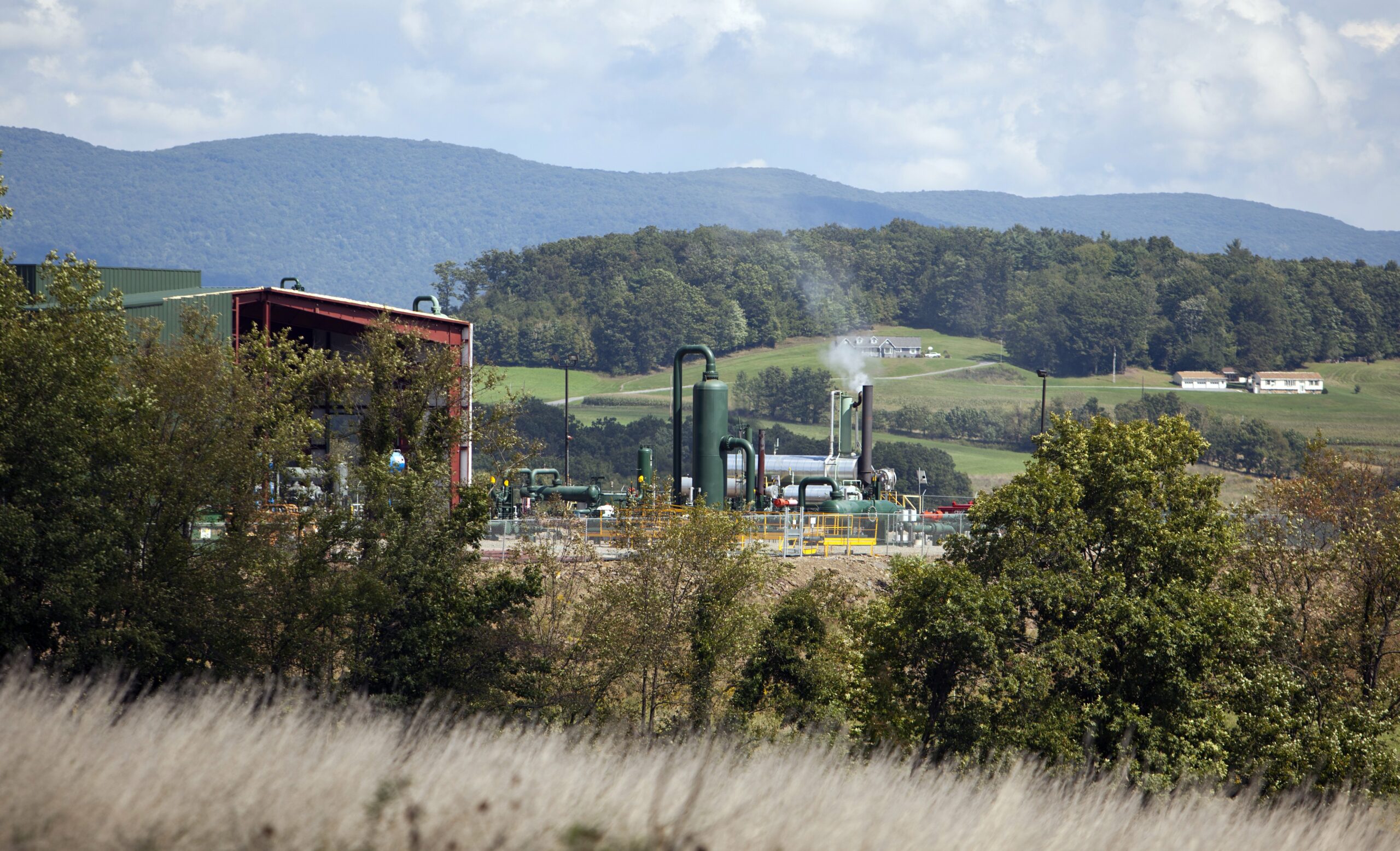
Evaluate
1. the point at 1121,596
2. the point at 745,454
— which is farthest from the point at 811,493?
the point at 1121,596

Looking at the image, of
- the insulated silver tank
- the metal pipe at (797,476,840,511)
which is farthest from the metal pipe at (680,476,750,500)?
the insulated silver tank

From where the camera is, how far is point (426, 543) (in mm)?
21062

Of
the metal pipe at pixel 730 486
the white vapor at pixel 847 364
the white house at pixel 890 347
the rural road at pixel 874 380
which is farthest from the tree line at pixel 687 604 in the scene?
the white house at pixel 890 347

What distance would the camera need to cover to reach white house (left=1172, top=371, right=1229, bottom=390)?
159750mm

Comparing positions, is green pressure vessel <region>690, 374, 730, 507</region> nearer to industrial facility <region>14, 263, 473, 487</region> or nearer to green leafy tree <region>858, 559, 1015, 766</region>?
industrial facility <region>14, 263, 473, 487</region>

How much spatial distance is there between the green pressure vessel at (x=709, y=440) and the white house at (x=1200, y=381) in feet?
416

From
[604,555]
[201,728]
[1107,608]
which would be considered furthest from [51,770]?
[604,555]

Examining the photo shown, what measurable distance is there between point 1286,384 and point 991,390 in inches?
1492

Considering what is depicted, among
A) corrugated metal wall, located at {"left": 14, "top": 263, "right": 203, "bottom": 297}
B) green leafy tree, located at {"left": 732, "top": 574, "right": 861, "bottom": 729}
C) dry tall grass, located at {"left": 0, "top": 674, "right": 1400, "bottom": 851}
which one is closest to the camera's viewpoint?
dry tall grass, located at {"left": 0, "top": 674, "right": 1400, "bottom": 851}

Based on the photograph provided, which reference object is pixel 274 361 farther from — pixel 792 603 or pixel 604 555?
pixel 604 555

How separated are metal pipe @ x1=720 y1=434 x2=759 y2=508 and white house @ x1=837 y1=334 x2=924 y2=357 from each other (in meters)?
129

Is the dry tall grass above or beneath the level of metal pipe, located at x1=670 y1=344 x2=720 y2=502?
beneath

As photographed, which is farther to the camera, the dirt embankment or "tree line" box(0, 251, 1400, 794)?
the dirt embankment

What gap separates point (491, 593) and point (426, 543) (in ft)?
4.78
